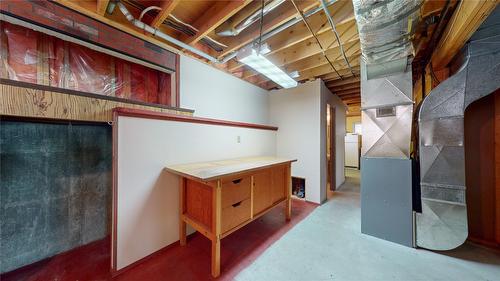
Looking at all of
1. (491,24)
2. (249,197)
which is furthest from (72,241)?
(491,24)

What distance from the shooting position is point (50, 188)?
1.51 meters

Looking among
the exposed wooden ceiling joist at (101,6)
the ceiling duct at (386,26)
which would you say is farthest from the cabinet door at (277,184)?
the exposed wooden ceiling joist at (101,6)

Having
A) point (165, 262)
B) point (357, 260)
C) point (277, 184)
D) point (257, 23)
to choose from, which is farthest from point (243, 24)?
point (357, 260)

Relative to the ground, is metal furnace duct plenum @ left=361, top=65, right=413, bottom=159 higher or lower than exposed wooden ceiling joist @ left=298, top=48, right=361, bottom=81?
lower

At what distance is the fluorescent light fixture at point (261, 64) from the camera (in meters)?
1.89

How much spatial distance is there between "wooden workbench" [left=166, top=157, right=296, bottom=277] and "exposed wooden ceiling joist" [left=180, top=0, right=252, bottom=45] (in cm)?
146

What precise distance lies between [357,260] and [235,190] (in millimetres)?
1323

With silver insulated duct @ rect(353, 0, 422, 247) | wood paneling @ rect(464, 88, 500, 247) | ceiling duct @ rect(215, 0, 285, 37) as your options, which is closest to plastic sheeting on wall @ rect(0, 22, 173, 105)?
ceiling duct @ rect(215, 0, 285, 37)

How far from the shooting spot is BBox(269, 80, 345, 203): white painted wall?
3086 mm

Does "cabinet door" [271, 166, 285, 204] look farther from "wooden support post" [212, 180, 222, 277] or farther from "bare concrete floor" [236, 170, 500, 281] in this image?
"wooden support post" [212, 180, 222, 277]

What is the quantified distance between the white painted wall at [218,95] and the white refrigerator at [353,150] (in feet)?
14.4

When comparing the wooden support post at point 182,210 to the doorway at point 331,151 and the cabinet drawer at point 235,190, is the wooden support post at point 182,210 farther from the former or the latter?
the doorway at point 331,151

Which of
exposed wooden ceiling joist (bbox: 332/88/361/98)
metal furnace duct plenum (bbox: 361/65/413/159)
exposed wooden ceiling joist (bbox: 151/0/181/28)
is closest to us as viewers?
exposed wooden ceiling joist (bbox: 151/0/181/28)

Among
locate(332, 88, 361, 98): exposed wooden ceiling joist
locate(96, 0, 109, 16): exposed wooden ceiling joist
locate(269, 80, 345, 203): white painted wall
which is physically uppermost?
locate(332, 88, 361, 98): exposed wooden ceiling joist
